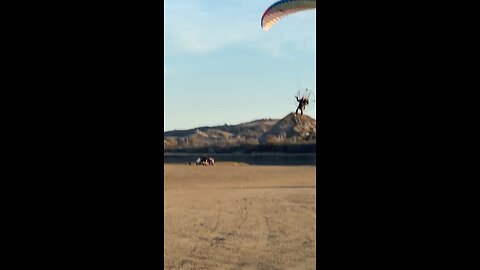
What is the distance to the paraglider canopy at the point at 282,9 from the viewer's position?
10312 millimetres

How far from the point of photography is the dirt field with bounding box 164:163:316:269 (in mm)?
5961

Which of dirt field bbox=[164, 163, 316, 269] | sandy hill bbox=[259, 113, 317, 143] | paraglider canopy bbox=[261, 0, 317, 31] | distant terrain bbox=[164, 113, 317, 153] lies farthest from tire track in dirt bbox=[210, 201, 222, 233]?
sandy hill bbox=[259, 113, 317, 143]

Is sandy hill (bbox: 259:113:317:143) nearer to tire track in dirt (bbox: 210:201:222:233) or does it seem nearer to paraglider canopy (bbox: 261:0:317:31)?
paraglider canopy (bbox: 261:0:317:31)

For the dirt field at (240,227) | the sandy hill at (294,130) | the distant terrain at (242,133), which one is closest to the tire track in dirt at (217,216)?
the dirt field at (240,227)
